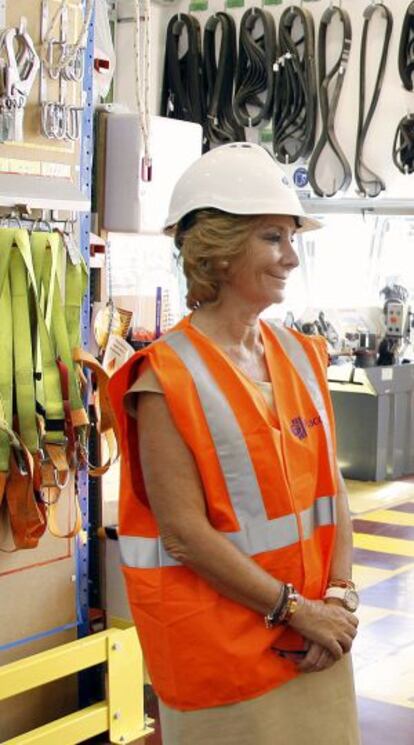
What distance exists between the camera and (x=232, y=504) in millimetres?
2082

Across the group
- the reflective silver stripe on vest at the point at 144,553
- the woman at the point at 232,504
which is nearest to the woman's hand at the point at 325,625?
the woman at the point at 232,504

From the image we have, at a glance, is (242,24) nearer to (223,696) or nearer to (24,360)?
(24,360)

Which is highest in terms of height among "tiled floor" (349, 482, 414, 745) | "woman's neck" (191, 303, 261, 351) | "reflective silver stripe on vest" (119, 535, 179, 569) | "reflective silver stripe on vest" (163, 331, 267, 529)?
"woman's neck" (191, 303, 261, 351)

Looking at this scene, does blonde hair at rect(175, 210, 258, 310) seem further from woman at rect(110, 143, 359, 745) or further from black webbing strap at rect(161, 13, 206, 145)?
black webbing strap at rect(161, 13, 206, 145)

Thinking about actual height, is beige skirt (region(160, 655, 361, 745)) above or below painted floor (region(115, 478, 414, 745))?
above

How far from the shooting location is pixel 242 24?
8.45 metres

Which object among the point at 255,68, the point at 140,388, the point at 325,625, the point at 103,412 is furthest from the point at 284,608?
the point at 255,68

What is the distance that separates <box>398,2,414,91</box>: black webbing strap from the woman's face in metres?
6.20

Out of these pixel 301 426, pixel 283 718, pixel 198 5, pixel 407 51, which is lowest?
pixel 283 718

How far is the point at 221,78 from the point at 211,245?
6.67 meters

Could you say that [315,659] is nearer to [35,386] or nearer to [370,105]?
[35,386]

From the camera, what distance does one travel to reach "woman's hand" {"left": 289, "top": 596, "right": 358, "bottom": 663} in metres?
2.08

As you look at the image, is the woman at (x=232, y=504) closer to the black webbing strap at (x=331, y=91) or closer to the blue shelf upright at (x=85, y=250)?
the blue shelf upright at (x=85, y=250)

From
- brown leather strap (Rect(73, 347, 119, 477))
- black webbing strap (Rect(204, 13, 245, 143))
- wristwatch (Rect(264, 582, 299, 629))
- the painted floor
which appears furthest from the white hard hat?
black webbing strap (Rect(204, 13, 245, 143))
